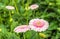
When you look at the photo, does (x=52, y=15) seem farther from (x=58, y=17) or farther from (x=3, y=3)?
(x=3, y=3)

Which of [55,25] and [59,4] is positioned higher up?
[59,4]

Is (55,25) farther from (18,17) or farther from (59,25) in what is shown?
(18,17)

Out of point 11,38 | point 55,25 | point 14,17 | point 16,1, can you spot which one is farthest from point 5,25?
point 11,38

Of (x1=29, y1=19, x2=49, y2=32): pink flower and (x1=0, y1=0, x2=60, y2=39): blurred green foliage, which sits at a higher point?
(x1=29, y1=19, x2=49, y2=32): pink flower

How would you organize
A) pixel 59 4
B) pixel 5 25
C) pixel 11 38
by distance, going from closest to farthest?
pixel 11 38 → pixel 5 25 → pixel 59 4

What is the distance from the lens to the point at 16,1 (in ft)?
6.32

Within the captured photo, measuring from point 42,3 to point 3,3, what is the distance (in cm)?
36

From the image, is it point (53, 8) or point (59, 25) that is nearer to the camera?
point (59, 25)

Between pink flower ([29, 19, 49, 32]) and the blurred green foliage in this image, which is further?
the blurred green foliage

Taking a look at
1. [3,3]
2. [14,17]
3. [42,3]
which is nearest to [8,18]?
A: [14,17]

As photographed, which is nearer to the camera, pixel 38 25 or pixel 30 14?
pixel 38 25

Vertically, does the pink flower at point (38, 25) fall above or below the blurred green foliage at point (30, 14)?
above

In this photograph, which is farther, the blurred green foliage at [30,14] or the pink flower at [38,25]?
the blurred green foliage at [30,14]

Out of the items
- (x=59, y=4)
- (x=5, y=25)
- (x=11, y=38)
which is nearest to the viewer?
(x=11, y=38)
